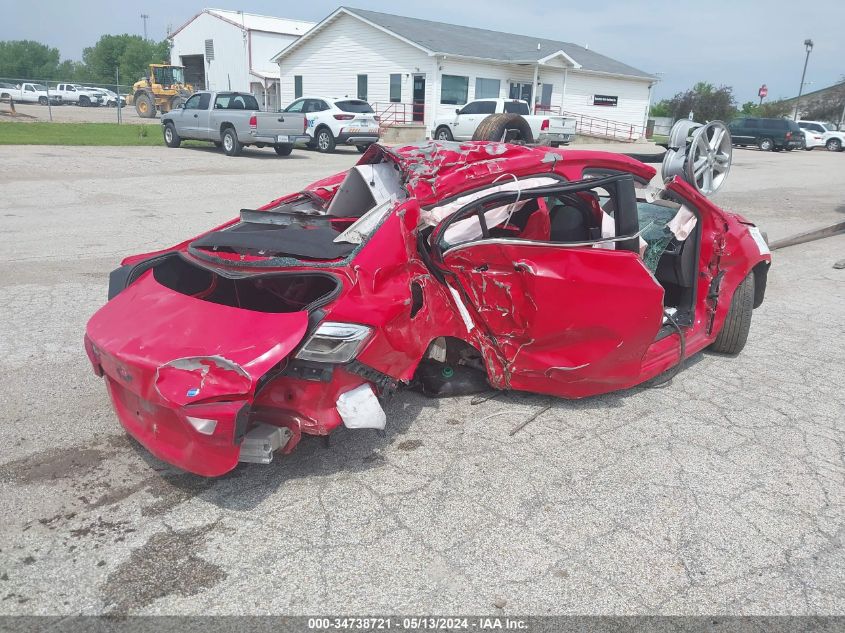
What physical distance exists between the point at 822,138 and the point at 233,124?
35.5m

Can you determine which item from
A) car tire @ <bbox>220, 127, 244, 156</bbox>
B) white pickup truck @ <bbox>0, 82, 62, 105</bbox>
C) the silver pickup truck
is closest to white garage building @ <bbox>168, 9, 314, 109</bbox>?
white pickup truck @ <bbox>0, 82, 62, 105</bbox>

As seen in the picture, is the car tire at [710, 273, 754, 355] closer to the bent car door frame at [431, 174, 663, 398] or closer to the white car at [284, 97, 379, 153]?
the bent car door frame at [431, 174, 663, 398]

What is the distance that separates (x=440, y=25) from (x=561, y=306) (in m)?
38.9

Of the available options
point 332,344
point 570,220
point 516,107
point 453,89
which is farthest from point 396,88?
point 332,344

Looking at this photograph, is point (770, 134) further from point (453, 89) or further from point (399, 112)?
point (399, 112)

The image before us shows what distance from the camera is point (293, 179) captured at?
1471 centimetres

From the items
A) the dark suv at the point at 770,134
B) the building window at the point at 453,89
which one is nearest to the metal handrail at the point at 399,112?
the building window at the point at 453,89

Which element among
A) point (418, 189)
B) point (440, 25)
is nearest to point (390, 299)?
point (418, 189)

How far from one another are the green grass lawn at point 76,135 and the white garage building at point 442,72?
40.1ft

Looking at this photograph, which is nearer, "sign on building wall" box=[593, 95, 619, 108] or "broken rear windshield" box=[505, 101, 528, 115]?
"broken rear windshield" box=[505, 101, 528, 115]

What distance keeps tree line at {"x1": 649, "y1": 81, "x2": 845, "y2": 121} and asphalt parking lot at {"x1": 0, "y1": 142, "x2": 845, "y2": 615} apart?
132 feet

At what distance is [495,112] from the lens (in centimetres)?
2359

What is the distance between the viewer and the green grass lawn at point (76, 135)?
18891 millimetres

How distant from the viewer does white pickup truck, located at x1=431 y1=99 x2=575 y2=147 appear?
23016 mm
